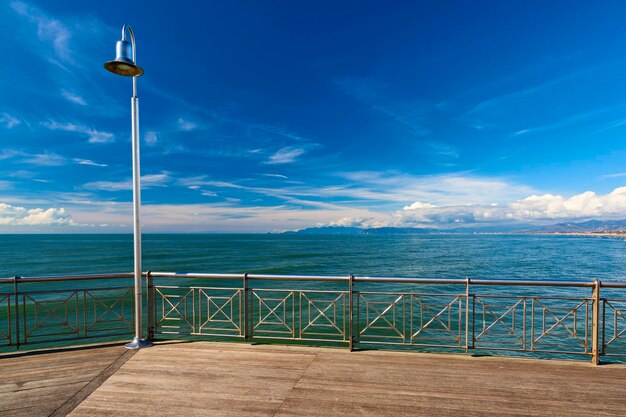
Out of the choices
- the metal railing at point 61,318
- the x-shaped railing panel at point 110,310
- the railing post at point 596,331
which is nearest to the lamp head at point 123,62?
the metal railing at point 61,318

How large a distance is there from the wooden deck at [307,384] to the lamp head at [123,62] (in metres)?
3.92

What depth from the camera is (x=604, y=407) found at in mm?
3145

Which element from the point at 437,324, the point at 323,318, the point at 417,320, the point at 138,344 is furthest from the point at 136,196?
the point at 417,320

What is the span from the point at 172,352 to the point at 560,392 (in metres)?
4.83

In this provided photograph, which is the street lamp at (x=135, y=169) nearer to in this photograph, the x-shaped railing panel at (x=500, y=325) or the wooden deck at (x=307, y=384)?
the wooden deck at (x=307, y=384)

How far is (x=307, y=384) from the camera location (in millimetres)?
3625

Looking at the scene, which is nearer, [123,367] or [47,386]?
[47,386]

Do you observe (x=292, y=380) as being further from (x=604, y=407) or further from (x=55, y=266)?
(x=55, y=266)

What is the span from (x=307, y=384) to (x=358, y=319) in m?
1.47

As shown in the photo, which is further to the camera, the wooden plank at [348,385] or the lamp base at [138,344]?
the lamp base at [138,344]

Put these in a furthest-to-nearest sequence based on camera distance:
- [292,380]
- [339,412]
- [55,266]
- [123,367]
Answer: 1. [55,266]
2. [123,367]
3. [292,380]
4. [339,412]

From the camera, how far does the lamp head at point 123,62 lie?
165 inches

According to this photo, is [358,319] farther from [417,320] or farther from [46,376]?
[417,320]

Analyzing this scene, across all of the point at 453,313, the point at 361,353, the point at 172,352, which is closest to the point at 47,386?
the point at 172,352
